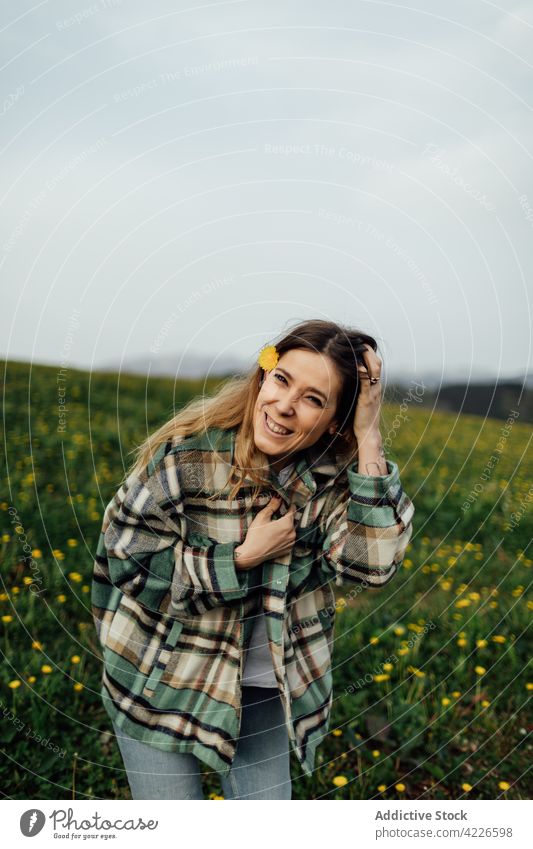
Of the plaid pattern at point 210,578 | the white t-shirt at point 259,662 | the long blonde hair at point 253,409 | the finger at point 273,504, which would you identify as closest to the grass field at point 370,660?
the long blonde hair at point 253,409

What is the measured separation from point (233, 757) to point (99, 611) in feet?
1.70

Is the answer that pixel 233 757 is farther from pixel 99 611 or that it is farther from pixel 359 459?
pixel 359 459

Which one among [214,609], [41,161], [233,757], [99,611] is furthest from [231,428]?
[41,161]

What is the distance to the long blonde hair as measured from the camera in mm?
1695

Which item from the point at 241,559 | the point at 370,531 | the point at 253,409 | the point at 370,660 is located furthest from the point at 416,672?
the point at 253,409

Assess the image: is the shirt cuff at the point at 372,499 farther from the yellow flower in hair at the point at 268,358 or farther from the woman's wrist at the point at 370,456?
the yellow flower in hair at the point at 268,358

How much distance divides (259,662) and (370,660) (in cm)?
108

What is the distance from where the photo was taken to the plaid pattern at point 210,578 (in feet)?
5.55

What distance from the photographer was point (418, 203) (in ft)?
7.11

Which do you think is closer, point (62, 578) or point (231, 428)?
point (231, 428)

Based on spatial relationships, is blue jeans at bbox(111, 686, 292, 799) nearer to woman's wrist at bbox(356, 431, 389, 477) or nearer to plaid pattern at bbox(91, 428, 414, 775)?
plaid pattern at bbox(91, 428, 414, 775)

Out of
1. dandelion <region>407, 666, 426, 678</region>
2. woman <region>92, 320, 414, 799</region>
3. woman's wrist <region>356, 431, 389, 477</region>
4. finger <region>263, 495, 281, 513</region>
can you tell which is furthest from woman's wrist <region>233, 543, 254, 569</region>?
dandelion <region>407, 666, 426, 678</region>

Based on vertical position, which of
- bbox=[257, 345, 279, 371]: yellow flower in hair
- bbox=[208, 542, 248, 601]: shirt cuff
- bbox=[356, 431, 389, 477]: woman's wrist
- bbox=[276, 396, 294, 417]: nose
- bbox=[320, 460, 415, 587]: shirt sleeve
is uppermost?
bbox=[257, 345, 279, 371]: yellow flower in hair

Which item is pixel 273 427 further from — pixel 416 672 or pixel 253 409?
pixel 416 672
